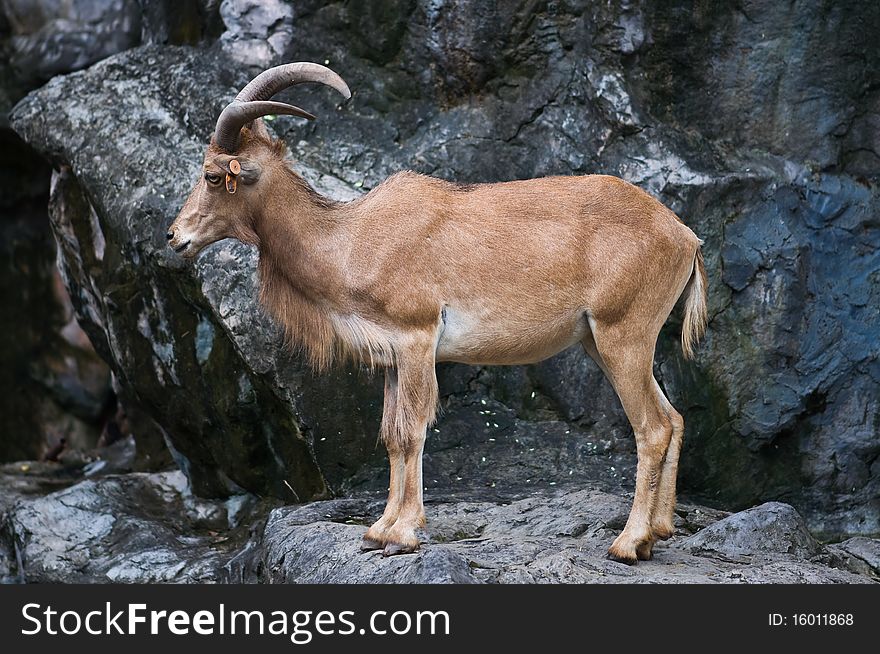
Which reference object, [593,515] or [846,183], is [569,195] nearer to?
[593,515]

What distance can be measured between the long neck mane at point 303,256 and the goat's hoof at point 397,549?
4.65ft

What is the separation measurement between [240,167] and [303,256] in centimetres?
73

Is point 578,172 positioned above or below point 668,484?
above

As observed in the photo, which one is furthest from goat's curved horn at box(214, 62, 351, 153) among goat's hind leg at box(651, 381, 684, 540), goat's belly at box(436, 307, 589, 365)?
goat's hind leg at box(651, 381, 684, 540)

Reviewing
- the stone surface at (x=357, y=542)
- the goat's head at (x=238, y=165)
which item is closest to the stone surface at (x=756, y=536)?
the stone surface at (x=357, y=542)

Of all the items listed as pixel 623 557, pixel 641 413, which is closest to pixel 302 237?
pixel 641 413

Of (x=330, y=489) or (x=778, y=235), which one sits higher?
(x=778, y=235)

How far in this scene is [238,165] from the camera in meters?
8.20

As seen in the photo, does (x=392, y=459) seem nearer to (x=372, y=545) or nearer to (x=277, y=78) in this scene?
(x=372, y=545)

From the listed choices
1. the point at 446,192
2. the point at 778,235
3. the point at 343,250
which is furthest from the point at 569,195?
the point at 778,235

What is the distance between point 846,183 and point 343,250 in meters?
5.13

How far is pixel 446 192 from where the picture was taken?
28.2ft

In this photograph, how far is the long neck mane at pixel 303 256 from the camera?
8.43m

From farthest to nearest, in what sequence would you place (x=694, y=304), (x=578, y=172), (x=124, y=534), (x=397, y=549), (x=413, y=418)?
(x=124, y=534), (x=578, y=172), (x=694, y=304), (x=413, y=418), (x=397, y=549)
